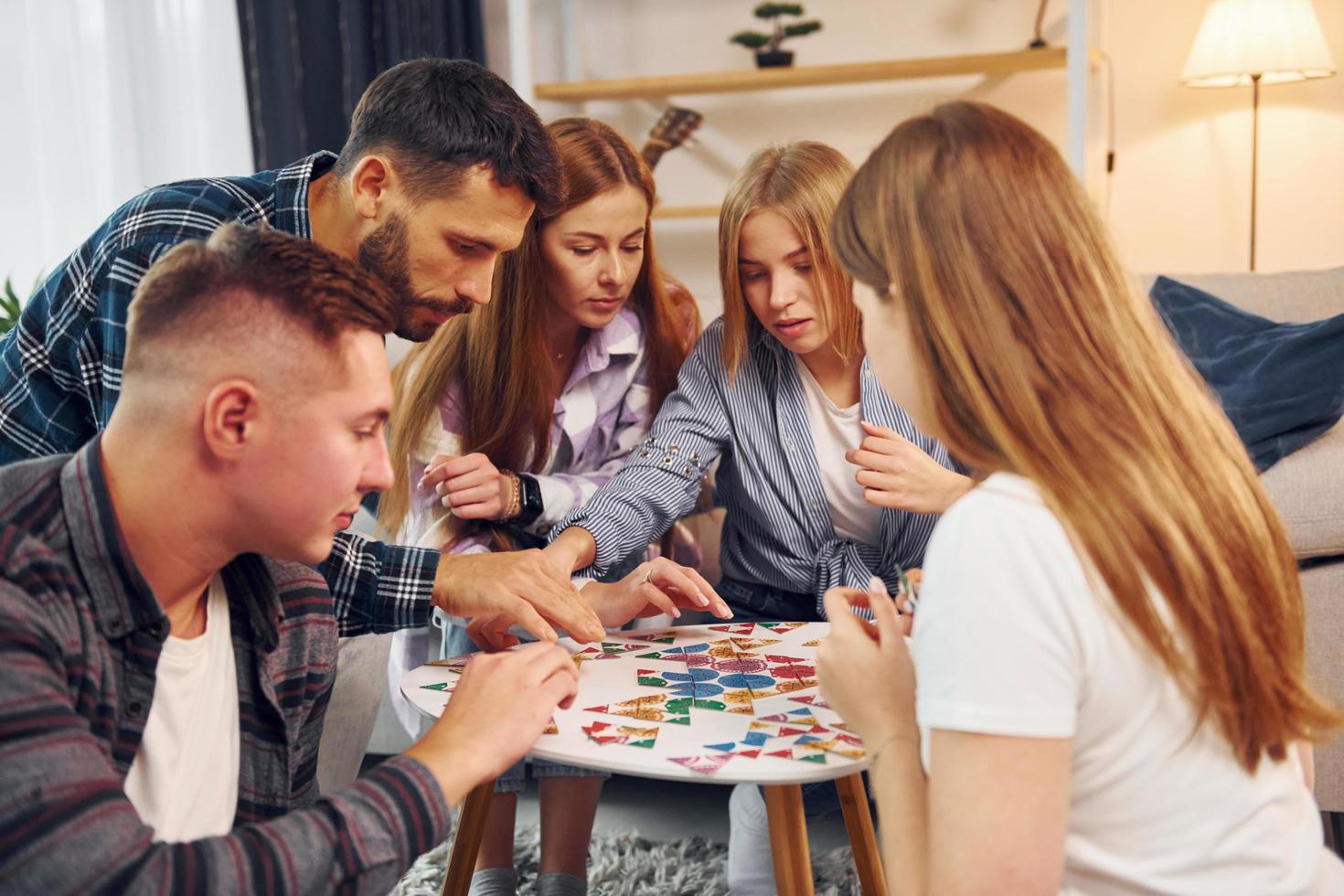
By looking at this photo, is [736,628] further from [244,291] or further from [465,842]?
[244,291]

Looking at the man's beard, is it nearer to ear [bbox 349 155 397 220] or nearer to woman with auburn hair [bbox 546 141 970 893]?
ear [bbox 349 155 397 220]

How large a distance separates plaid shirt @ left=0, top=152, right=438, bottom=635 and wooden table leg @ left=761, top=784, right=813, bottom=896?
Answer: 43cm

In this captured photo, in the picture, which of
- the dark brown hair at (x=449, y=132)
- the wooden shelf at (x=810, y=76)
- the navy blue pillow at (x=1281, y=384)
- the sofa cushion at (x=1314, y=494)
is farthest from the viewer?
the wooden shelf at (x=810, y=76)

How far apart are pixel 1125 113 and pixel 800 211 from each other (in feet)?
6.70

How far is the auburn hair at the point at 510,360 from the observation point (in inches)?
76.3

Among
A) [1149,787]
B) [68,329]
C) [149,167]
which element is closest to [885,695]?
[1149,787]

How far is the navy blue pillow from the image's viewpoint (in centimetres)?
212

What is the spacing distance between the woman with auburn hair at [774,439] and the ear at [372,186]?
1.56 ft

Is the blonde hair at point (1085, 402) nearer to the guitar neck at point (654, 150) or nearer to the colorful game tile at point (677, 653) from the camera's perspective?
the colorful game tile at point (677, 653)

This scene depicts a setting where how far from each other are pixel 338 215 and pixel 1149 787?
1.18 m

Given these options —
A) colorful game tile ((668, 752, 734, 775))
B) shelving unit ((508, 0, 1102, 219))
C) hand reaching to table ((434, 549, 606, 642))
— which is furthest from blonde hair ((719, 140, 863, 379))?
shelving unit ((508, 0, 1102, 219))

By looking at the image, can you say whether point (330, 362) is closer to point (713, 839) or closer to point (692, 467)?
point (692, 467)

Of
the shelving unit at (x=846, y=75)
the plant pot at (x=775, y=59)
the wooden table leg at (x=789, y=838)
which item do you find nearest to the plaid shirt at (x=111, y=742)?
the wooden table leg at (x=789, y=838)

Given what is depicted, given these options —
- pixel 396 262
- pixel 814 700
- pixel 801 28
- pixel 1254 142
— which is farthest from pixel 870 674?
pixel 1254 142
